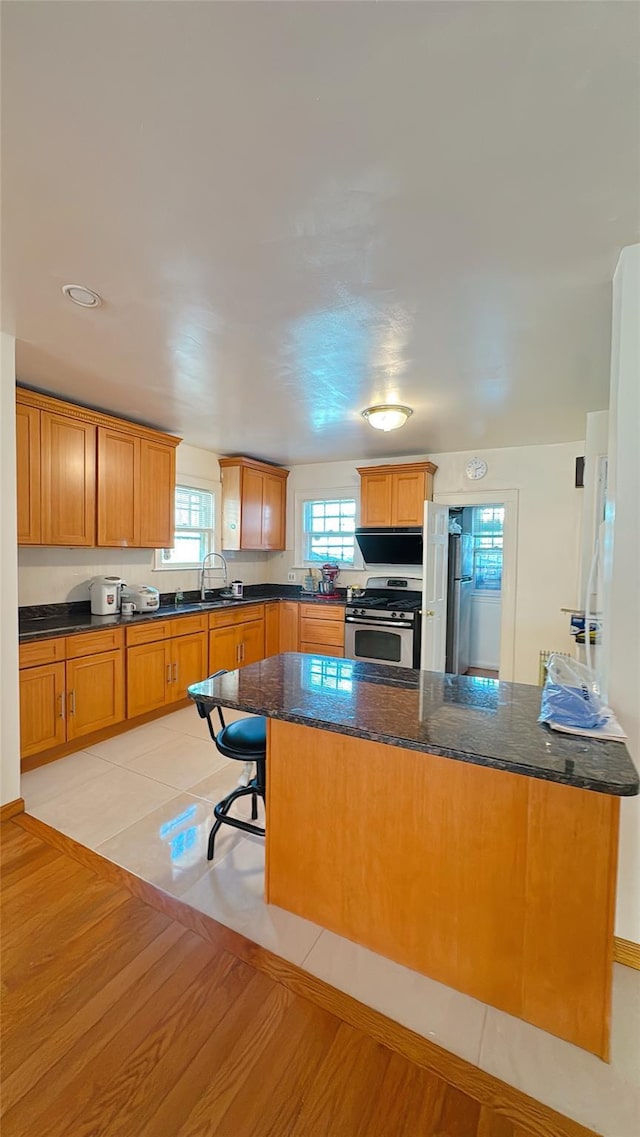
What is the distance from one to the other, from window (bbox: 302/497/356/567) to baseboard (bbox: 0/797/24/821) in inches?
149

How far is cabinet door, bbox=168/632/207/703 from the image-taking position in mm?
3775

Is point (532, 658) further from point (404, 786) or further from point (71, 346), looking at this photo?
point (71, 346)

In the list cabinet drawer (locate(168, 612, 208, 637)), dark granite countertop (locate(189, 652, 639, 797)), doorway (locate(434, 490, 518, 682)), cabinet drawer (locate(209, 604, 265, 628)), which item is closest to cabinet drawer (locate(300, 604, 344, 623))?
cabinet drawer (locate(209, 604, 265, 628))

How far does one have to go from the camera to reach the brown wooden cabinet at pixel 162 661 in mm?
3400

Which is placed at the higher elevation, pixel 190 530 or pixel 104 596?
pixel 190 530

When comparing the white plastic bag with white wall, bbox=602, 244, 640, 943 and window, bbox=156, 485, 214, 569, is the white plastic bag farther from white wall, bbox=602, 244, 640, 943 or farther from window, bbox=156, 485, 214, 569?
window, bbox=156, 485, 214, 569

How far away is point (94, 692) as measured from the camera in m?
3.12

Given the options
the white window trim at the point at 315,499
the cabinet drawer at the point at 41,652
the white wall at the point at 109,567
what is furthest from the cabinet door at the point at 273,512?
the cabinet drawer at the point at 41,652

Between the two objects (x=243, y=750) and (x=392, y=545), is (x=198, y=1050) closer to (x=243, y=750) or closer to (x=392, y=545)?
(x=243, y=750)

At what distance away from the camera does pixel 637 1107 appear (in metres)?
1.15

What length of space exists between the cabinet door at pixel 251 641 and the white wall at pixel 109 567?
690 millimetres

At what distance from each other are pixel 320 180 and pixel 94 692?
3157 millimetres

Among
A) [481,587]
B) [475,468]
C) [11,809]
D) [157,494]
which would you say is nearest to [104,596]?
[157,494]

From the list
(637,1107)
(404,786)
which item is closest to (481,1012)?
(637,1107)
